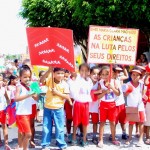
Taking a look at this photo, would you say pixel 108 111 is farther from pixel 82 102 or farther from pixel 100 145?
pixel 100 145

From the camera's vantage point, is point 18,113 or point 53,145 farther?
point 53,145

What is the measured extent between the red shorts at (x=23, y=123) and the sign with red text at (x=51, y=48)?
33.2 inches

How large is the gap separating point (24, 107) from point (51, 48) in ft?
3.25

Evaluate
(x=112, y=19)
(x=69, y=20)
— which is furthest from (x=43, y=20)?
(x=112, y=19)

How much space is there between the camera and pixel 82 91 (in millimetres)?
5945

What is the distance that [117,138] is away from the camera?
6465mm

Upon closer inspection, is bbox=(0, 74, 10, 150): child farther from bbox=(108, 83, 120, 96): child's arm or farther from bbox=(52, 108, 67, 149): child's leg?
bbox=(108, 83, 120, 96): child's arm

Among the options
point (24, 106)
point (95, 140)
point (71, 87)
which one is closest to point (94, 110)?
point (95, 140)

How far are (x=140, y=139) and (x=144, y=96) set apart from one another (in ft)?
2.46

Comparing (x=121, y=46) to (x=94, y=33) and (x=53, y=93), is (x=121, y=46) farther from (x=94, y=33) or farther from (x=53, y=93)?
(x=53, y=93)

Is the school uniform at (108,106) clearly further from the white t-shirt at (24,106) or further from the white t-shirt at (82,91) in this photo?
the white t-shirt at (24,106)

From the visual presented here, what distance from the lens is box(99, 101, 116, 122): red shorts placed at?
5945mm

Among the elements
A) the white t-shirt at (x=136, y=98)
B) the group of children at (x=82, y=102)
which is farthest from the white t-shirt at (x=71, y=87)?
the white t-shirt at (x=136, y=98)

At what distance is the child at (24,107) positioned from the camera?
5.15 meters
